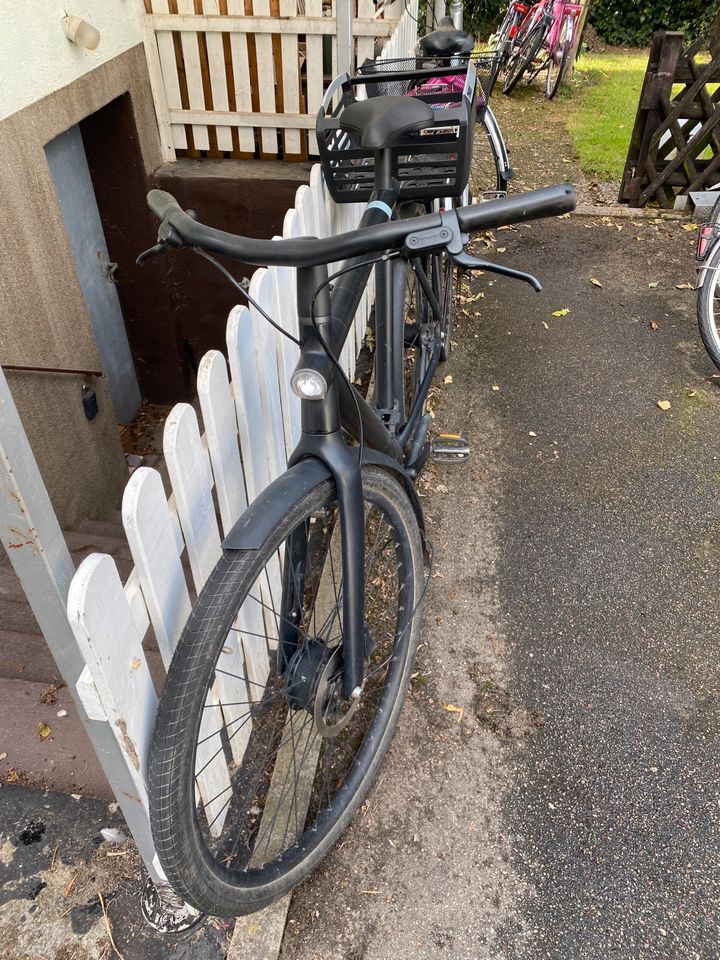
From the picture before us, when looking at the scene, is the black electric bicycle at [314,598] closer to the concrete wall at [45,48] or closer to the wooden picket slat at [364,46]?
the concrete wall at [45,48]

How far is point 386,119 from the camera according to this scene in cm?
185

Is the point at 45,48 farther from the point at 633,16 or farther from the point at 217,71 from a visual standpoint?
the point at 633,16

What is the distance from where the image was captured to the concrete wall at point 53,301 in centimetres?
359

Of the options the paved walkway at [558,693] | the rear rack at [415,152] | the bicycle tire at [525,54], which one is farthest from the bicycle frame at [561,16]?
the rear rack at [415,152]

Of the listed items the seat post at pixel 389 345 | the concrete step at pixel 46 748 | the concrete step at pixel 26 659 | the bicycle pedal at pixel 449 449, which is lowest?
the concrete step at pixel 26 659

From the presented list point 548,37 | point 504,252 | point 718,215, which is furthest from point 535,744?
point 548,37

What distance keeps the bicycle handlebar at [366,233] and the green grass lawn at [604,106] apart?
6.07 metres

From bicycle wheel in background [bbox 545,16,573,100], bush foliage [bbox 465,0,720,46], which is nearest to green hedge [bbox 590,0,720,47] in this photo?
bush foliage [bbox 465,0,720,46]

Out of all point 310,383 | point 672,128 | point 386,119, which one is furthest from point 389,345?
point 672,128

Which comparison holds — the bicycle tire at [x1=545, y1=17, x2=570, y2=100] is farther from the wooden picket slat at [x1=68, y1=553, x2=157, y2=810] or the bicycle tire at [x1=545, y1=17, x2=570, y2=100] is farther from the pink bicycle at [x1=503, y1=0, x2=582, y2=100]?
the wooden picket slat at [x1=68, y1=553, x2=157, y2=810]

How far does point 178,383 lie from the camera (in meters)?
5.95

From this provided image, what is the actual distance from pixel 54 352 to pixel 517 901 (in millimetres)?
3495

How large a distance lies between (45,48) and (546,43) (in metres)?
8.38

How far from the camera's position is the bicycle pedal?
318 centimetres
